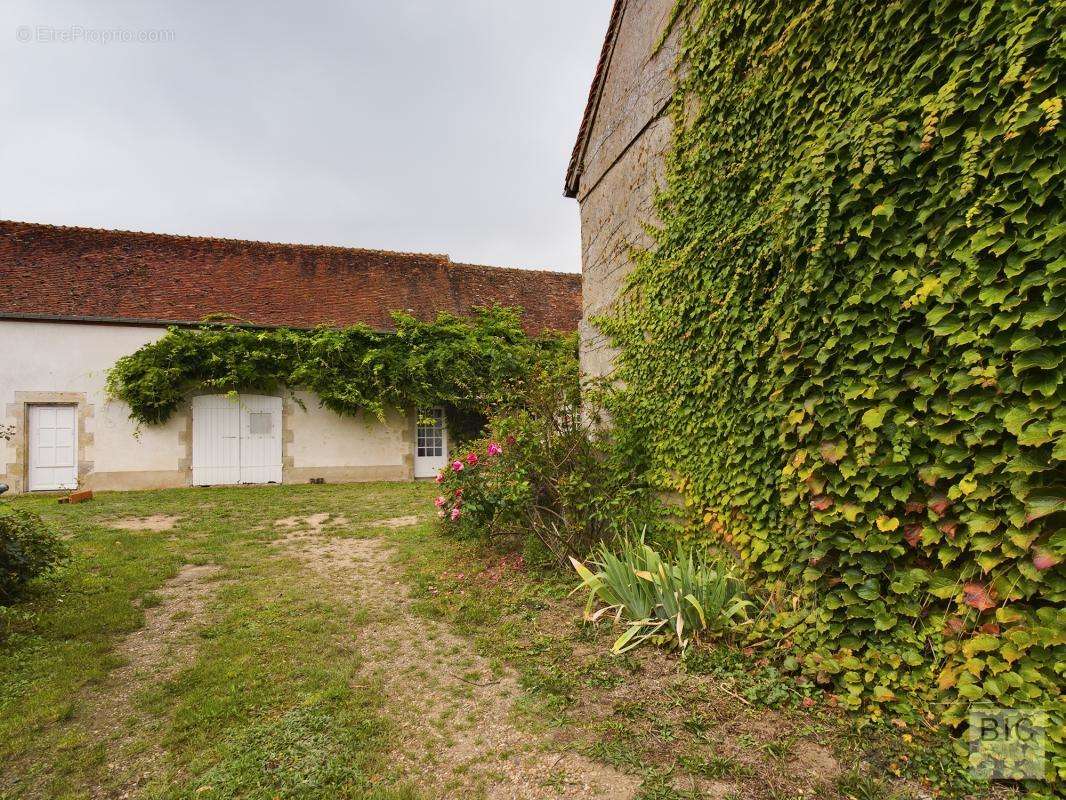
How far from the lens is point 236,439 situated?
12.2m

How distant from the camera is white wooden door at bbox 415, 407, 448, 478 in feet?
45.2

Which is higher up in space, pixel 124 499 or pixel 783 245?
pixel 783 245

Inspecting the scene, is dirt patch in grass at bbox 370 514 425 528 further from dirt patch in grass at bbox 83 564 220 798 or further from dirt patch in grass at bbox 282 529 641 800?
dirt patch in grass at bbox 282 529 641 800

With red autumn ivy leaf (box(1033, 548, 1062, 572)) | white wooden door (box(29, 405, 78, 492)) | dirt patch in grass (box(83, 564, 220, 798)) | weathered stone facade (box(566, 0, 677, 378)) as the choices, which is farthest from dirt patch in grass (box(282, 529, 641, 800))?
white wooden door (box(29, 405, 78, 492))

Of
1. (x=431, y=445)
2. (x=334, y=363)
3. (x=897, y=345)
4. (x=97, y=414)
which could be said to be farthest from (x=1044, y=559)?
(x=97, y=414)

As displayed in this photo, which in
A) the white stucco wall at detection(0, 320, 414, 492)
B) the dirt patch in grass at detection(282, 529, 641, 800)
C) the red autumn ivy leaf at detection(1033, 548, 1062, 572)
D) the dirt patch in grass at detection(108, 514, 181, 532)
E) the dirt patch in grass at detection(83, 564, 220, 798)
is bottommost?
the dirt patch in grass at detection(282, 529, 641, 800)

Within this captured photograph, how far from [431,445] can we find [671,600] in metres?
11.6

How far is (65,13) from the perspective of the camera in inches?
280

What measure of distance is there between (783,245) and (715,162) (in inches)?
53.3

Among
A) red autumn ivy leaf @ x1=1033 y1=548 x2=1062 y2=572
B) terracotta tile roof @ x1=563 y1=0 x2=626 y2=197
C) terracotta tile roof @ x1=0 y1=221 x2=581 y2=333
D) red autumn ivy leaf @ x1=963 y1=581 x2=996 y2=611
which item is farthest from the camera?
terracotta tile roof @ x1=0 y1=221 x2=581 y2=333

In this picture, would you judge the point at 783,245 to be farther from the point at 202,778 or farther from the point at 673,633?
the point at 202,778

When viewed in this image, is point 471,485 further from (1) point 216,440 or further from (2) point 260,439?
(1) point 216,440

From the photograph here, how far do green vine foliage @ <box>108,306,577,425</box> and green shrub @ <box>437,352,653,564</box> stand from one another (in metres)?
5.63

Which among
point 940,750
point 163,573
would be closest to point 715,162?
point 940,750
